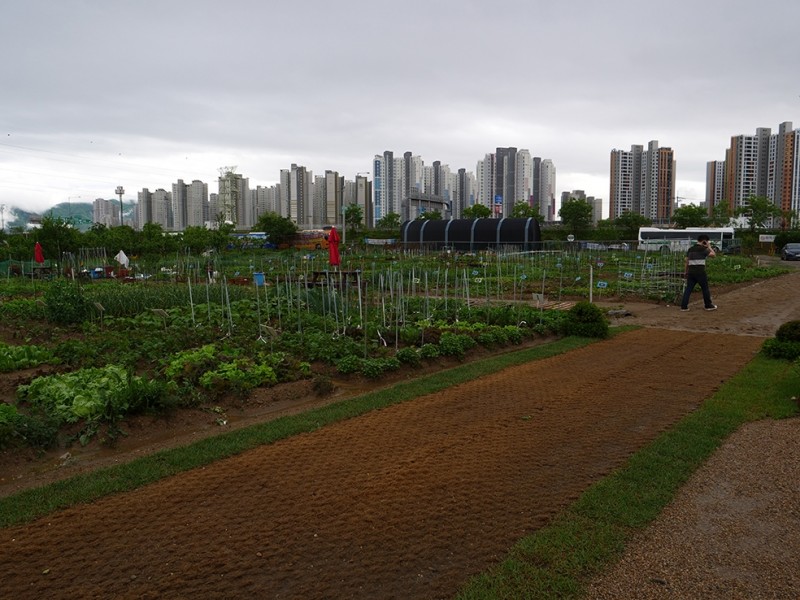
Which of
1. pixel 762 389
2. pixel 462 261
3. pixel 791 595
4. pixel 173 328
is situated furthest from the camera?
pixel 462 261

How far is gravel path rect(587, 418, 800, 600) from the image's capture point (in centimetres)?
354

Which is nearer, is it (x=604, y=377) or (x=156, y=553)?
(x=156, y=553)

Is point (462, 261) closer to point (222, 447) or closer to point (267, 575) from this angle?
point (222, 447)

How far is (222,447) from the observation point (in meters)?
5.87

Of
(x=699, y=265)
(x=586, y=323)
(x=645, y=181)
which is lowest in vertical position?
(x=586, y=323)

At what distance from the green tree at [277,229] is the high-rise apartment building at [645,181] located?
73612 mm

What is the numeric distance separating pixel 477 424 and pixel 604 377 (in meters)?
2.93

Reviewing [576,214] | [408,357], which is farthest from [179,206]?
[408,357]

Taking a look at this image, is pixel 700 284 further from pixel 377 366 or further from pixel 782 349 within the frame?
pixel 377 366

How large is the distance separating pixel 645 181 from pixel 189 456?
121m

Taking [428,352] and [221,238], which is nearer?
[428,352]

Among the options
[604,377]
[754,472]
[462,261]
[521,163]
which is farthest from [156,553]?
[521,163]

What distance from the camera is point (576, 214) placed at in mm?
69750

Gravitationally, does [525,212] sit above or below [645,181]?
below
